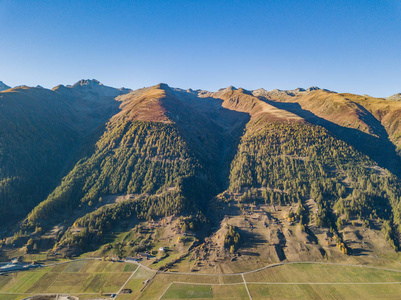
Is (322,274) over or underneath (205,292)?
over

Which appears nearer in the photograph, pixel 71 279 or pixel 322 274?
pixel 71 279

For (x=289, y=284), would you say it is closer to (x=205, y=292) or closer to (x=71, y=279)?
(x=205, y=292)

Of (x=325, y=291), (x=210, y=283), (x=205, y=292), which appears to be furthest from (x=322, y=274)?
(x=205, y=292)

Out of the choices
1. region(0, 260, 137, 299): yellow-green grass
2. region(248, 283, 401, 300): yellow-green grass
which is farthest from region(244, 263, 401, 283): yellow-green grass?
region(0, 260, 137, 299): yellow-green grass

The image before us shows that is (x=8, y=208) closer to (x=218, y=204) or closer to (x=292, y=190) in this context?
(x=218, y=204)

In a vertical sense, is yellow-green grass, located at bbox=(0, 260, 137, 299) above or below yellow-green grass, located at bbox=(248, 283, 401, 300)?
below

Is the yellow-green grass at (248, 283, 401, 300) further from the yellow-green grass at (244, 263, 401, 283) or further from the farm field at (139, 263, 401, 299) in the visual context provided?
the yellow-green grass at (244, 263, 401, 283)

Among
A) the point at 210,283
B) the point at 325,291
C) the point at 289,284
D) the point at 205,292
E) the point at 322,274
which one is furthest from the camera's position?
the point at 322,274

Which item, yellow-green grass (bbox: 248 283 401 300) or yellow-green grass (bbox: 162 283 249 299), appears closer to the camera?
yellow-green grass (bbox: 248 283 401 300)

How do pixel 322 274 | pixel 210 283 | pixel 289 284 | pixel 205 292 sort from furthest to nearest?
pixel 322 274 → pixel 210 283 → pixel 289 284 → pixel 205 292

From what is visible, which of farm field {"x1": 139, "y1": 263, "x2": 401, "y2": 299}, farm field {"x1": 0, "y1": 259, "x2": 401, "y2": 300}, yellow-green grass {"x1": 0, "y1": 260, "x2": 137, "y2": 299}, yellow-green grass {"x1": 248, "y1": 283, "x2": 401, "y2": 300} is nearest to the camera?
yellow-green grass {"x1": 248, "y1": 283, "x2": 401, "y2": 300}

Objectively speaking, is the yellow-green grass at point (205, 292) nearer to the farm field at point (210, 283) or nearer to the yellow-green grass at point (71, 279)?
the farm field at point (210, 283)

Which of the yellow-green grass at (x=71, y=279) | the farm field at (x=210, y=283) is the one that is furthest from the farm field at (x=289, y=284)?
the yellow-green grass at (x=71, y=279)
